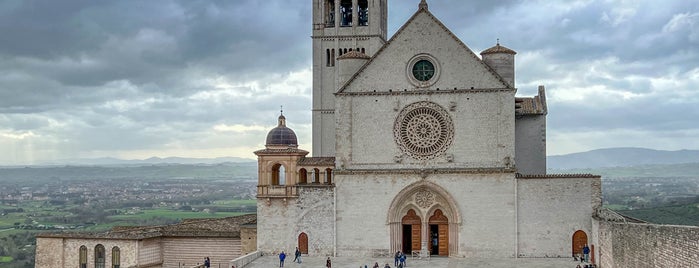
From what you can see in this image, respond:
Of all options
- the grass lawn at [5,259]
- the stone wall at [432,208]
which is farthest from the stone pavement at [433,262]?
the grass lawn at [5,259]

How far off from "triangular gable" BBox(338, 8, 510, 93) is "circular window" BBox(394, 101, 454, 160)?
3.68 feet

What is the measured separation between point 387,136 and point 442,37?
18.0ft

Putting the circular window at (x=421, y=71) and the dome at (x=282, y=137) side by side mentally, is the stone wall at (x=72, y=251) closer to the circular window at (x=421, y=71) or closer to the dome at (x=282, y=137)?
the dome at (x=282, y=137)

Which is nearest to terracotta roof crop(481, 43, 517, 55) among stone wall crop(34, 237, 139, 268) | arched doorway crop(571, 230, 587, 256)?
arched doorway crop(571, 230, 587, 256)

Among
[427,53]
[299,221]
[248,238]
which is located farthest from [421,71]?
[248,238]

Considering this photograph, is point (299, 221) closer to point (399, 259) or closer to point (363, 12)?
point (399, 259)

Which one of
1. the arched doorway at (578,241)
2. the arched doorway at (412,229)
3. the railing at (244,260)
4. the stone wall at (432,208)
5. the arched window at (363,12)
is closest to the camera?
the railing at (244,260)

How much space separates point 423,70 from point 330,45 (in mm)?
15101

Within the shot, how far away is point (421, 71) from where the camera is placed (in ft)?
129

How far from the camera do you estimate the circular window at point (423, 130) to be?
39.1 meters

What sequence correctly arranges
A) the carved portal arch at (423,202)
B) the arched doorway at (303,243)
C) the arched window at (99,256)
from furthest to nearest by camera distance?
the arched window at (99,256), the arched doorway at (303,243), the carved portal arch at (423,202)

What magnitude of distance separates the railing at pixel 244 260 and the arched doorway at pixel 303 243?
2050 millimetres

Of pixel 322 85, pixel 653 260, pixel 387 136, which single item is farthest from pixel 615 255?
pixel 322 85

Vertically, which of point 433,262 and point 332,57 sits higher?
point 332,57
